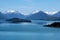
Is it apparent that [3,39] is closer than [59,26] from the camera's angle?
Yes

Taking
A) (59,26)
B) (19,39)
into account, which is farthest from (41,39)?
(59,26)

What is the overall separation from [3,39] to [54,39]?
779 cm

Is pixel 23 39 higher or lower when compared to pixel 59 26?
lower

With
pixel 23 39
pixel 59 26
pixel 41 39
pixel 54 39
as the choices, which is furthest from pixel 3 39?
pixel 59 26

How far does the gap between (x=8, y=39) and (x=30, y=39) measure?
3375 millimetres

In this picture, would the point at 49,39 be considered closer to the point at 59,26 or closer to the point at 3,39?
the point at 3,39

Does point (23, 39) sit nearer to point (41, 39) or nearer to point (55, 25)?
point (41, 39)

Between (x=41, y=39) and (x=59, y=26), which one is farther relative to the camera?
(x=59, y=26)

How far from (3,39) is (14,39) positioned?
1692 mm

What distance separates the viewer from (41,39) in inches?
1144

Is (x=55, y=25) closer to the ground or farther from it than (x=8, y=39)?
farther from it

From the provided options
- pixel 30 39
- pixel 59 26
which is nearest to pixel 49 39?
pixel 30 39

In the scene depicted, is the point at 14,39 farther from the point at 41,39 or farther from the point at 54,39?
the point at 54,39

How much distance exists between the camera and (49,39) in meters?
28.8
